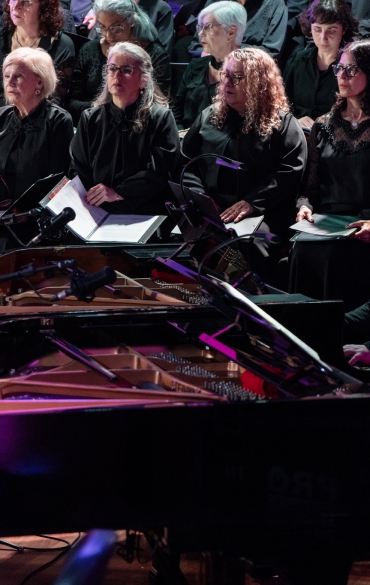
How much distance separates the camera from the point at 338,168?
13.4 feet

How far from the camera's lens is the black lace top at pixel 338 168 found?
402 cm

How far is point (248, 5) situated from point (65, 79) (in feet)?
4.28

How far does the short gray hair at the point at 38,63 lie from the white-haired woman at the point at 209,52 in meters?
0.86

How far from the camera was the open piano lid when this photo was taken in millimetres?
1735

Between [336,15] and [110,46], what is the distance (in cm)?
141

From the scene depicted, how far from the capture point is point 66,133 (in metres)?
4.80

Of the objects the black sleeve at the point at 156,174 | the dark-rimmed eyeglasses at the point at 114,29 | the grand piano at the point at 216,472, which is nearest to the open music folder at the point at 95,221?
the black sleeve at the point at 156,174

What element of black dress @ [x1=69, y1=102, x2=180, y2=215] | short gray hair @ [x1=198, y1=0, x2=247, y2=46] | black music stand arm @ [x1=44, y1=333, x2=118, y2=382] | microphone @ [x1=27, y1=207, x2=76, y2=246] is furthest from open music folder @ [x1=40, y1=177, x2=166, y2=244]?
black music stand arm @ [x1=44, y1=333, x2=118, y2=382]

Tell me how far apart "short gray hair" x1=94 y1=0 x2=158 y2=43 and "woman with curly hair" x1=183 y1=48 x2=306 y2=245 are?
3.03ft

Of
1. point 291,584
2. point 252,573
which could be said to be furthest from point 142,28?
point 291,584

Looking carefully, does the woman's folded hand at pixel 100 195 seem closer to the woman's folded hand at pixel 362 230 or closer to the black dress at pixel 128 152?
the black dress at pixel 128 152

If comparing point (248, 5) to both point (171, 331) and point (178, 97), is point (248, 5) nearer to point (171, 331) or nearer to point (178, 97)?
point (178, 97)

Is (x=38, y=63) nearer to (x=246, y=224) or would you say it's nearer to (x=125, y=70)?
(x=125, y=70)

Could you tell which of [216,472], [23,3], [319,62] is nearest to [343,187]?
[319,62]
